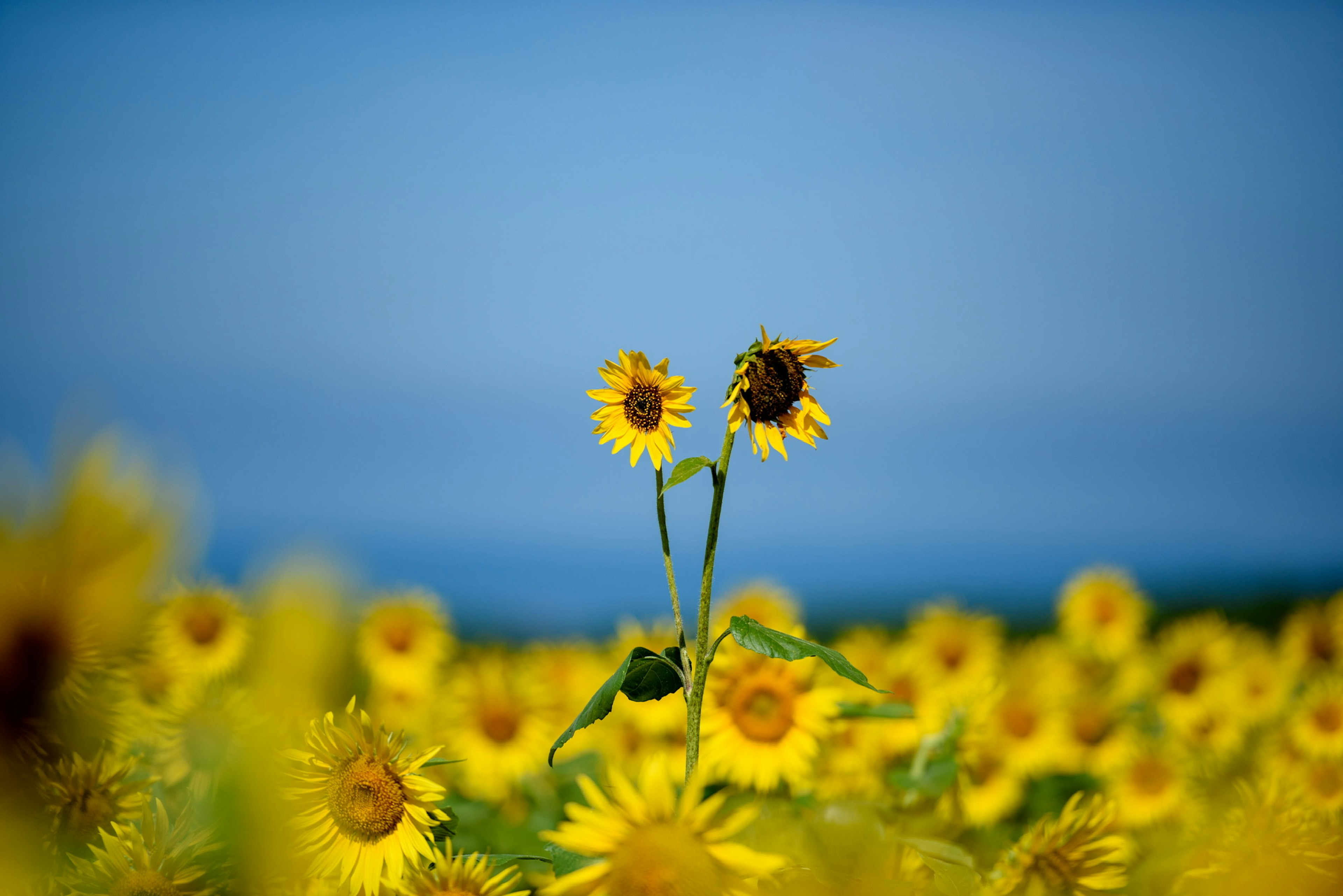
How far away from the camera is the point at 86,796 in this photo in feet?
1.87

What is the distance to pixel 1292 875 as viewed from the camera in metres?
0.60

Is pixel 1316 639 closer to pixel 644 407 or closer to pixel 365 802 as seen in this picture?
pixel 644 407

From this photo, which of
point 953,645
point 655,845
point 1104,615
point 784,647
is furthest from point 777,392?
point 1104,615

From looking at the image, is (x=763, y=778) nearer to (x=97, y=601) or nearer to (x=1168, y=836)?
(x=1168, y=836)

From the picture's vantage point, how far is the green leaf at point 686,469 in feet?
2.69

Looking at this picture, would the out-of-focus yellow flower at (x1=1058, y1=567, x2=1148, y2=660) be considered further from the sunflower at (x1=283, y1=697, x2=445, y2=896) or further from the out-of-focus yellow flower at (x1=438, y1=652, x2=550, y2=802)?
the sunflower at (x1=283, y1=697, x2=445, y2=896)

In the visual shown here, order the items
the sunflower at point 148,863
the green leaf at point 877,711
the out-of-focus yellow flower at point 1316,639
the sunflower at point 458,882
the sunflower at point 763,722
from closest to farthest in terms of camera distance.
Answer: the sunflower at point 148,863
the sunflower at point 458,882
the green leaf at point 877,711
the sunflower at point 763,722
the out-of-focus yellow flower at point 1316,639

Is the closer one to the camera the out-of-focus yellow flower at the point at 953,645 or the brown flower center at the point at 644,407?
the brown flower center at the point at 644,407

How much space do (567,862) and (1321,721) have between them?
2.56 m

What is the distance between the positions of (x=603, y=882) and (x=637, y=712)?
70.5 inches

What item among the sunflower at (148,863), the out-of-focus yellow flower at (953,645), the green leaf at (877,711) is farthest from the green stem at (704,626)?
the out-of-focus yellow flower at (953,645)

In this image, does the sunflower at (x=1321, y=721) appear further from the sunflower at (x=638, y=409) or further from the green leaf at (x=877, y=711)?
the sunflower at (x=638, y=409)

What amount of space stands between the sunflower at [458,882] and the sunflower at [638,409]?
0.41 metres

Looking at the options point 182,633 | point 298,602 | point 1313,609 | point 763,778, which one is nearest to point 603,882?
point 298,602
